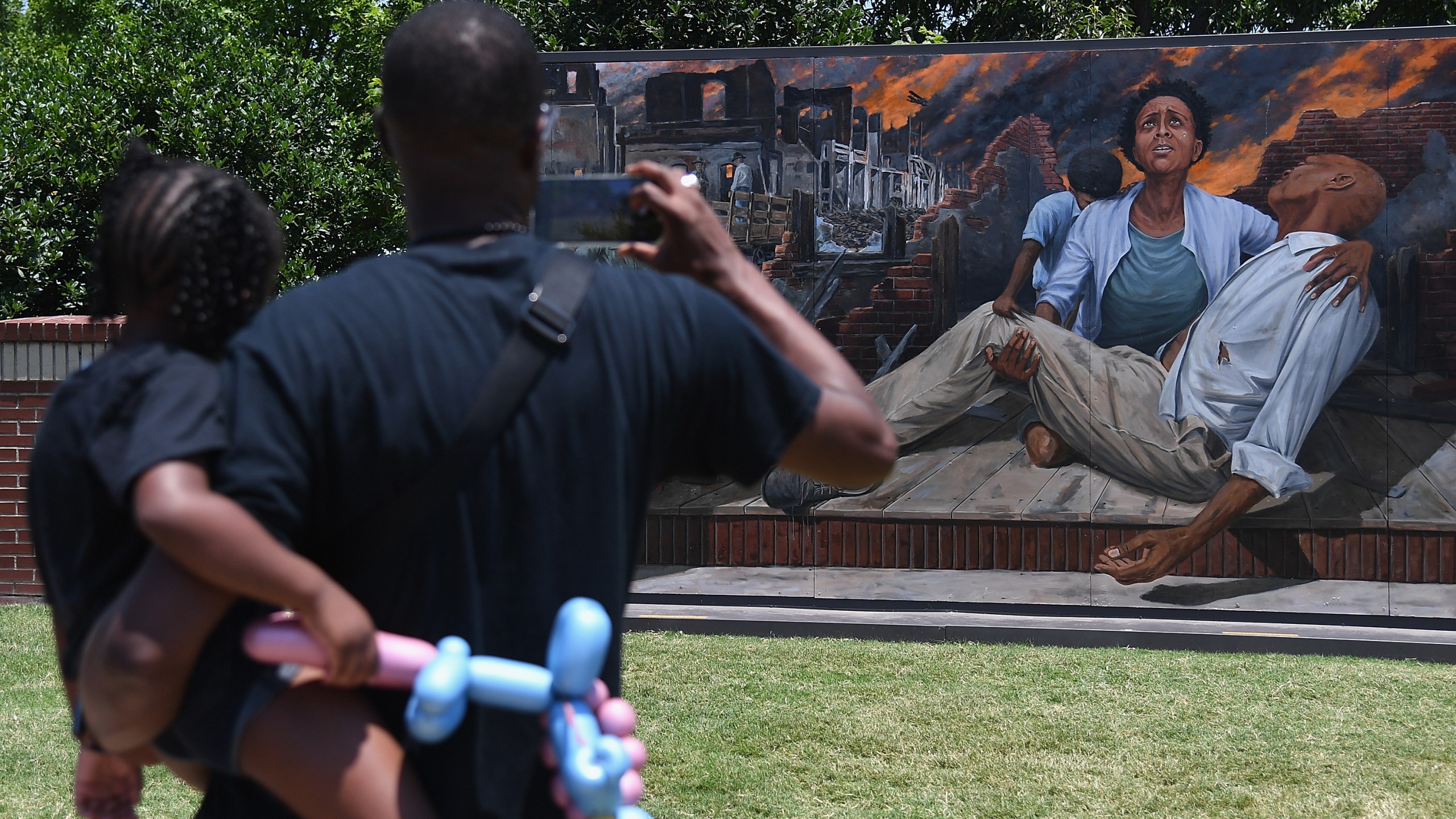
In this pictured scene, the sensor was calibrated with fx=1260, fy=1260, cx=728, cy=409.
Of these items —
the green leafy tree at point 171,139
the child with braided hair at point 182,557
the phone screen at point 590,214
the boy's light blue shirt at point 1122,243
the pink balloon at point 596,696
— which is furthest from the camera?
the green leafy tree at point 171,139

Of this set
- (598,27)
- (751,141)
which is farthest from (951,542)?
(598,27)

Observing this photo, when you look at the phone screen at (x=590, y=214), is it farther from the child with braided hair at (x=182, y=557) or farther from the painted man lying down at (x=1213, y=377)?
the painted man lying down at (x=1213, y=377)

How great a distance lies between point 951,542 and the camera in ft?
27.9

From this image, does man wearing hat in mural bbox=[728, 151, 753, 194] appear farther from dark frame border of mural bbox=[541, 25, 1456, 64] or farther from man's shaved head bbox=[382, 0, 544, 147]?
man's shaved head bbox=[382, 0, 544, 147]

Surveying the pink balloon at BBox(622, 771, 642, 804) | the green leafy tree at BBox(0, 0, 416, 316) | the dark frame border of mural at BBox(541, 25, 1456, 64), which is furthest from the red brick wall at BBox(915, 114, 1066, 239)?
the pink balloon at BBox(622, 771, 642, 804)

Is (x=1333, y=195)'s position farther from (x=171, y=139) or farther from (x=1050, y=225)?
(x=171, y=139)

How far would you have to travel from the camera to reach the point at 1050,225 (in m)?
8.39

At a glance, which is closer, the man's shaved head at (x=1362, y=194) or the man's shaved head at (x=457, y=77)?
the man's shaved head at (x=457, y=77)

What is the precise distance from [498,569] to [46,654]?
6.58m

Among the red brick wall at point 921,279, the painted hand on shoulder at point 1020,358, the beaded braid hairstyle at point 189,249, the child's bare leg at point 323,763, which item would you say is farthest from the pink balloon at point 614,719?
the painted hand on shoulder at point 1020,358

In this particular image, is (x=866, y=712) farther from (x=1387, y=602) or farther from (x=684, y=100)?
(x=684, y=100)

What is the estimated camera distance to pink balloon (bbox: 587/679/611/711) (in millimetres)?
1582

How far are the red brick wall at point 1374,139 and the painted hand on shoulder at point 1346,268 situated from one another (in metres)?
0.40

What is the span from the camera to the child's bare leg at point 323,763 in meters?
1.50
